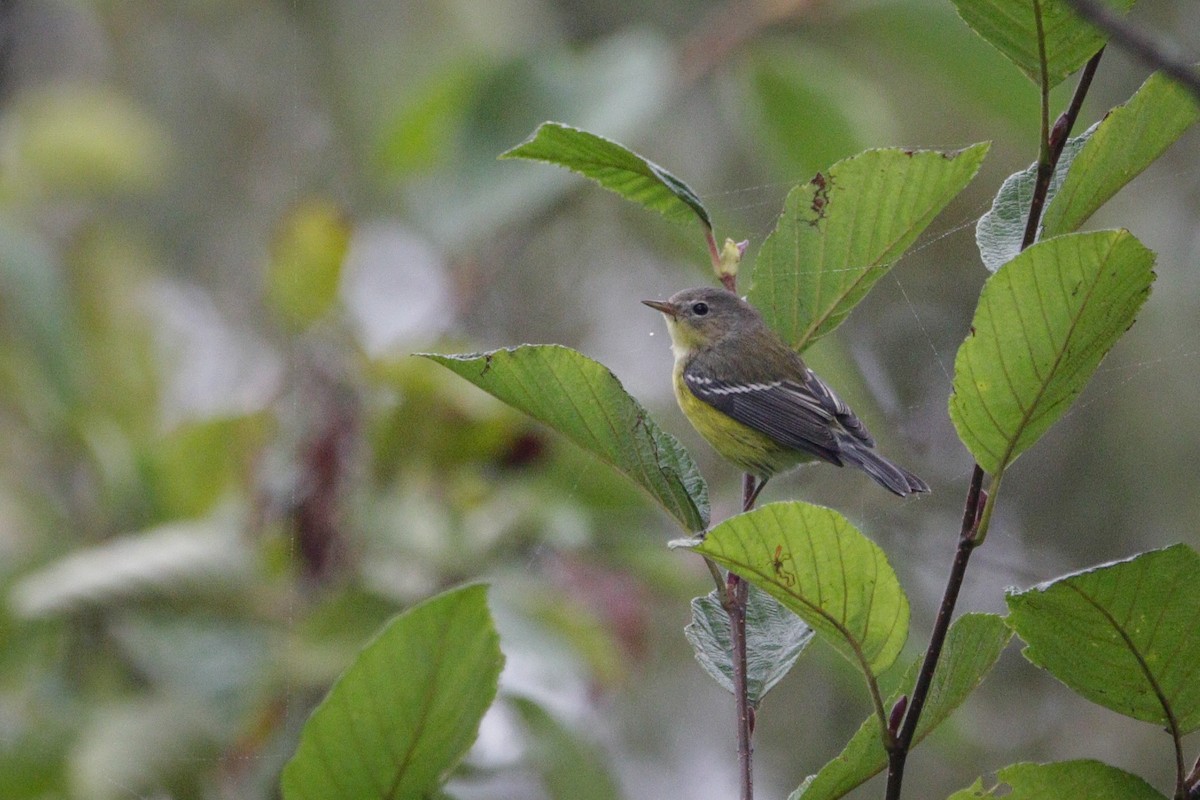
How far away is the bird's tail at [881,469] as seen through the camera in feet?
7.25

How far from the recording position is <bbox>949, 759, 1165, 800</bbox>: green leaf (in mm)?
951

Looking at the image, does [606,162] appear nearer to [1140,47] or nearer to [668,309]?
[1140,47]

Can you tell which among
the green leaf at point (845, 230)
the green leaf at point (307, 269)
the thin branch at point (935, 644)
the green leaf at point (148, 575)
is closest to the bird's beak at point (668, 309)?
the green leaf at point (307, 269)

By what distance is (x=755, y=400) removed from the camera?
8.27 ft

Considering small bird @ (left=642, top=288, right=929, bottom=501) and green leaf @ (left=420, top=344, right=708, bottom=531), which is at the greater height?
small bird @ (left=642, top=288, right=929, bottom=501)

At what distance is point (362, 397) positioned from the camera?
2.40 metres

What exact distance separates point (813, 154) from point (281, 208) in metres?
2.26

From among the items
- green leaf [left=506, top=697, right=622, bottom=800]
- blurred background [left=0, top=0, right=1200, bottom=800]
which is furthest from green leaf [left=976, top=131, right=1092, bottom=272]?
green leaf [left=506, top=697, right=622, bottom=800]

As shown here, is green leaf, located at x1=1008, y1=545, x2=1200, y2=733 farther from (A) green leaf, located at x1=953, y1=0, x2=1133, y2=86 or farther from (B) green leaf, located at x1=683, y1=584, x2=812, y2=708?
(A) green leaf, located at x1=953, y1=0, x2=1133, y2=86

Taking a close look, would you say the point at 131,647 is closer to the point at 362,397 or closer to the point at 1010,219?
the point at 362,397

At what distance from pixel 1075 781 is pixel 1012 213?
49cm

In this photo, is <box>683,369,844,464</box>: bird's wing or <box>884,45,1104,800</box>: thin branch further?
<box>683,369,844,464</box>: bird's wing

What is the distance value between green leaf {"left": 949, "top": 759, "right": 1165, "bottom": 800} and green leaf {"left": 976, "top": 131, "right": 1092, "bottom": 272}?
42cm

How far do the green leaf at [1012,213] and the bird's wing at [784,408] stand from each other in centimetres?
131
